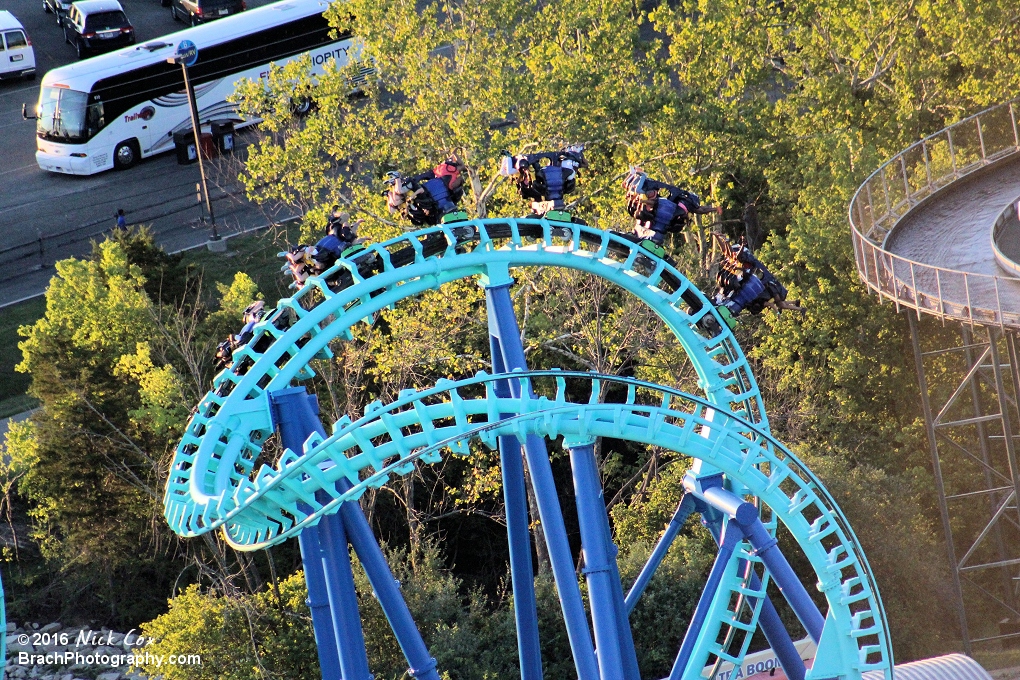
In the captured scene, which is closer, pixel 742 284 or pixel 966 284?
pixel 742 284

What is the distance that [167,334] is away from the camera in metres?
27.8

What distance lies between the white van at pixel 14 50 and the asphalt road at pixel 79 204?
1026 millimetres

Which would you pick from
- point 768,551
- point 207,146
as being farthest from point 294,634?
point 207,146

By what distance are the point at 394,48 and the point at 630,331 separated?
7.47 metres

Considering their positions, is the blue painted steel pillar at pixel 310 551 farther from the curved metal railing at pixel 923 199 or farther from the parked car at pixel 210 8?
the parked car at pixel 210 8

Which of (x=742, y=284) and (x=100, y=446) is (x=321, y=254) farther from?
(x=100, y=446)

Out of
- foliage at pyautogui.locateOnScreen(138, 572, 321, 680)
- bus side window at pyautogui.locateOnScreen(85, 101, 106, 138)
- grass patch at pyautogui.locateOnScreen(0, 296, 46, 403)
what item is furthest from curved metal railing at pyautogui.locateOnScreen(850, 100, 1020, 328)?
bus side window at pyautogui.locateOnScreen(85, 101, 106, 138)

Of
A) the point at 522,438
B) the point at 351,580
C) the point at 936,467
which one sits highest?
the point at 522,438

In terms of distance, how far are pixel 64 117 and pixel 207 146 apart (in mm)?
3983

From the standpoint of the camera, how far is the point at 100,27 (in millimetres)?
43438

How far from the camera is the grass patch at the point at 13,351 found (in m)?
32.5

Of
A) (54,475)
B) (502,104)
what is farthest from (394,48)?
(54,475)

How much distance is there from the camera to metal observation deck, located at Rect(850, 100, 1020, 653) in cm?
2214

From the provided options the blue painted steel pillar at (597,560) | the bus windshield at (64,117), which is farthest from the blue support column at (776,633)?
the bus windshield at (64,117)
